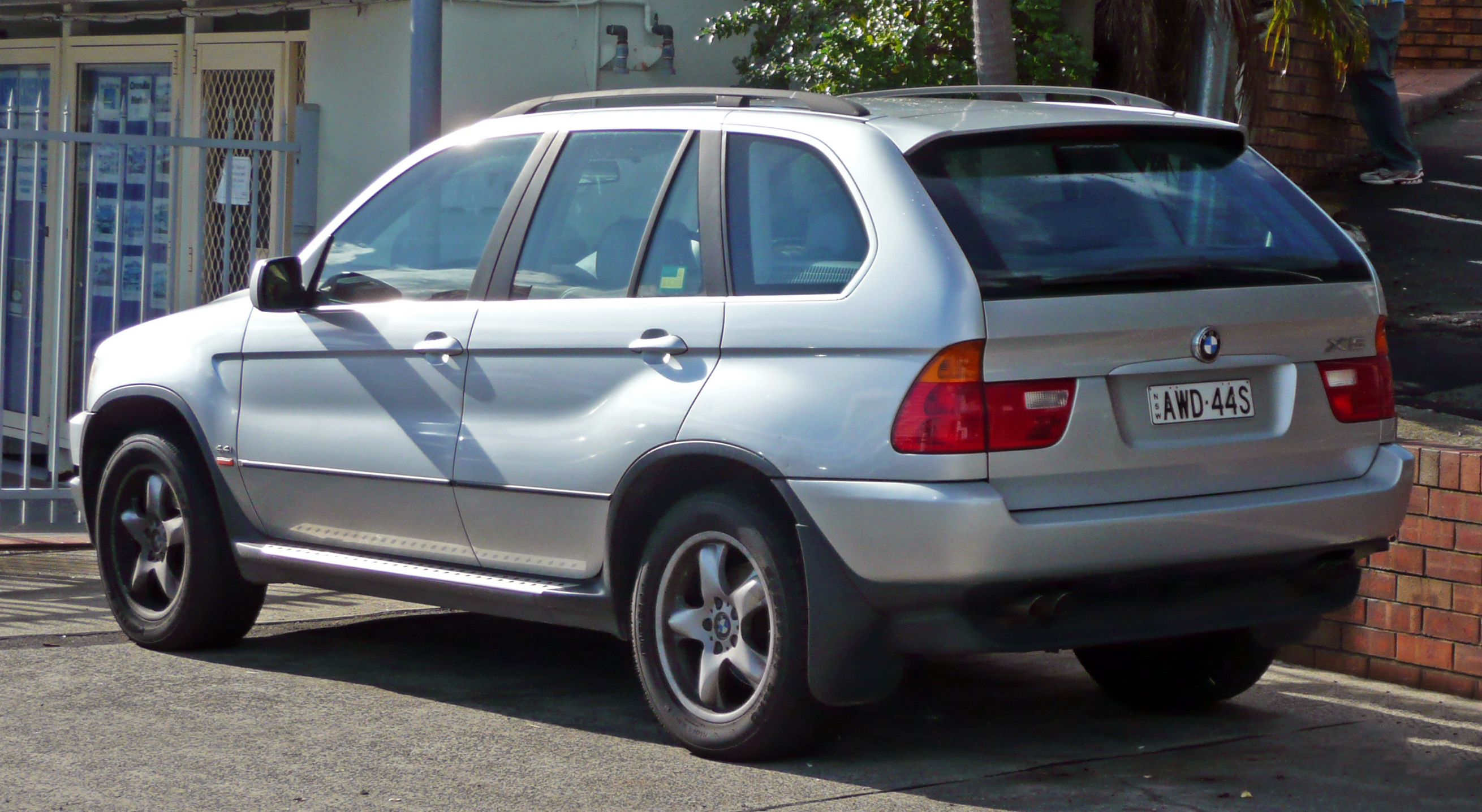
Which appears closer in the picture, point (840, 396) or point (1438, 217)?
point (840, 396)

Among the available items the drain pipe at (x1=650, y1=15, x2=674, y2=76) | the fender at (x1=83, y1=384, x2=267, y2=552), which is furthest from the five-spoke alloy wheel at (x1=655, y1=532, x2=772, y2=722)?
the drain pipe at (x1=650, y1=15, x2=674, y2=76)

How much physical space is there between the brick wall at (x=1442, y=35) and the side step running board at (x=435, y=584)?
45.2 ft

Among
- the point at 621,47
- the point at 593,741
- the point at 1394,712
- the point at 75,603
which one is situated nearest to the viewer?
the point at 593,741

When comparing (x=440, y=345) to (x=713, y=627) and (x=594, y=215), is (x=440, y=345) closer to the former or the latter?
(x=594, y=215)

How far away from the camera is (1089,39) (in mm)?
9695

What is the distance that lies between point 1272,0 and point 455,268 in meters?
5.70

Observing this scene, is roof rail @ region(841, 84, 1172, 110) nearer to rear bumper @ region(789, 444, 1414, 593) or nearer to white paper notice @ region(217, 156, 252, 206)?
rear bumper @ region(789, 444, 1414, 593)

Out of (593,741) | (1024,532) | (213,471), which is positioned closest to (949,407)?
(1024,532)

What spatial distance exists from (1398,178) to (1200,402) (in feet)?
29.7

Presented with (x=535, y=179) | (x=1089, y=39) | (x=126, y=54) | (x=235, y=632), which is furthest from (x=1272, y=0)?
(x=126, y=54)

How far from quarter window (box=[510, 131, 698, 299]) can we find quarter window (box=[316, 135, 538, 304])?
0.65ft

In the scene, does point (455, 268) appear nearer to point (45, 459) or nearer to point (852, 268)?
point (852, 268)

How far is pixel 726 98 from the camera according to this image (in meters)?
5.26

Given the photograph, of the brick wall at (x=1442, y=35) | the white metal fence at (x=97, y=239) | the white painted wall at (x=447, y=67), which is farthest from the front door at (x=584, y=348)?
the brick wall at (x=1442, y=35)
